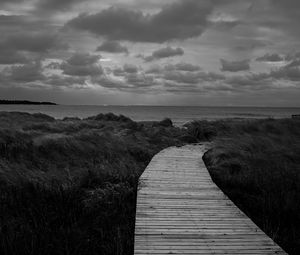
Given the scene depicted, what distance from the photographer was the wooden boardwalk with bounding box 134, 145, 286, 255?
17.5 ft

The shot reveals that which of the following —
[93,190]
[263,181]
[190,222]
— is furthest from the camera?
[263,181]

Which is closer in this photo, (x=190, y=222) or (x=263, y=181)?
(x=190, y=222)

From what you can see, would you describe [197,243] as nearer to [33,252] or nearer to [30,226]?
[33,252]

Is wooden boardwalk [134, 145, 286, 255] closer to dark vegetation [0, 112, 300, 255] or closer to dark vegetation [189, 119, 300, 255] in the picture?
dark vegetation [0, 112, 300, 255]

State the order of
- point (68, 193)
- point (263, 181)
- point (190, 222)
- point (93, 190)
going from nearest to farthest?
point (190, 222) < point (68, 193) < point (93, 190) < point (263, 181)

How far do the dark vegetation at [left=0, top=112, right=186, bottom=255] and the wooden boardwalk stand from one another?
0.34 meters

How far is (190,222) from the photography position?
6.44 metres

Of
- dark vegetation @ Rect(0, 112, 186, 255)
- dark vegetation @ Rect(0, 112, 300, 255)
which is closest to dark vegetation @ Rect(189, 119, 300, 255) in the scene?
dark vegetation @ Rect(0, 112, 300, 255)

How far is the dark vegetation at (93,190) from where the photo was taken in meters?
5.86

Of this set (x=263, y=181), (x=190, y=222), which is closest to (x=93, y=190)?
(x=190, y=222)

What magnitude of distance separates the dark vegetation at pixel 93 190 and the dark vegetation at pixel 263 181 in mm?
21

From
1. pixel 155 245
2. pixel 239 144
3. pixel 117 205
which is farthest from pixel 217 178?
pixel 239 144

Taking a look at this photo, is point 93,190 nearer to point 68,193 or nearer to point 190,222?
point 68,193

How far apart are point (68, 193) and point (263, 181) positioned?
516cm
